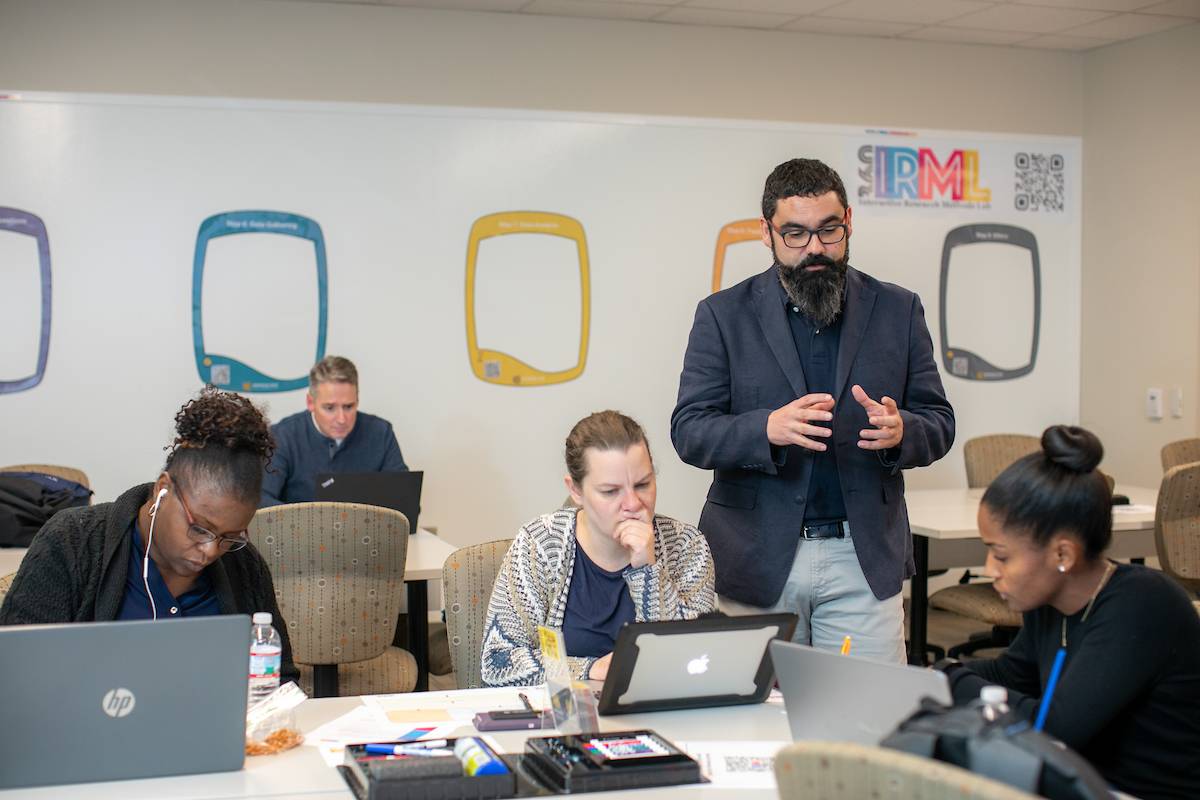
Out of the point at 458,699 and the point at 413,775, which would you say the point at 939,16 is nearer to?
the point at 458,699

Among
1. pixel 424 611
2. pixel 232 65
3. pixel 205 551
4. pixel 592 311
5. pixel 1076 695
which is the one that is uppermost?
pixel 232 65

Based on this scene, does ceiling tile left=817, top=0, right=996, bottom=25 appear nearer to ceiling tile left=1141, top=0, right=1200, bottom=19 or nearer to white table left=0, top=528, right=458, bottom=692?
ceiling tile left=1141, top=0, right=1200, bottom=19

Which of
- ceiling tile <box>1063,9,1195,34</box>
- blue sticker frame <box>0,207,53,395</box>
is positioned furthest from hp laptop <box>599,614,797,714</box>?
ceiling tile <box>1063,9,1195,34</box>

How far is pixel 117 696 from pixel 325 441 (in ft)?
10.3

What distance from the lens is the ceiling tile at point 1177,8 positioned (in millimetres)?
5751

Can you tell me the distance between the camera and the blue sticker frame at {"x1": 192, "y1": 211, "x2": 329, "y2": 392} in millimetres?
5418

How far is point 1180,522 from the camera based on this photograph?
A: 4.20 meters

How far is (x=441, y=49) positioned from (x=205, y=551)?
3982 mm

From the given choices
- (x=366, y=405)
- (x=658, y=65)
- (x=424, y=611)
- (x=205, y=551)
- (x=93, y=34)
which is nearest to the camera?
(x=205, y=551)

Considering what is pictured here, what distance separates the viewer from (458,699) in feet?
7.84

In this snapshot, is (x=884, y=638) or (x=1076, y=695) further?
(x=884, y=638)

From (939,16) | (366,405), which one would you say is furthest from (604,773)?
(939,16)

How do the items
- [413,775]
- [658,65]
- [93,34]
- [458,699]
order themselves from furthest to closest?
[658,65] < [93,34] < [458,699] < [413,775]

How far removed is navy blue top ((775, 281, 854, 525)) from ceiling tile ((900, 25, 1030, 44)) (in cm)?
389
